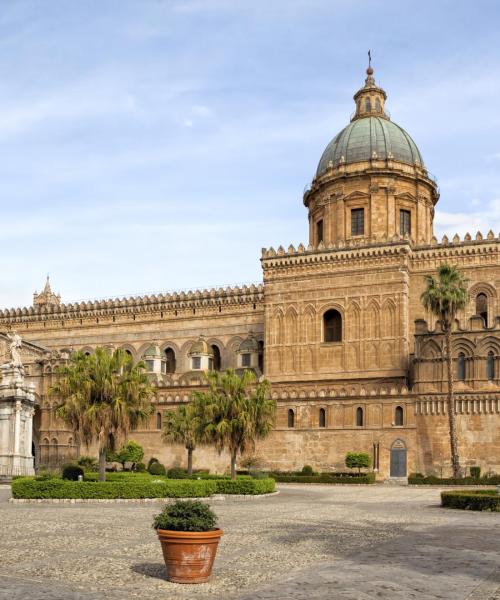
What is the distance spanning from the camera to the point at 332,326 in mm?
55375

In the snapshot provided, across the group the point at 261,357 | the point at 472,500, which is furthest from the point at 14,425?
the point at 472,500

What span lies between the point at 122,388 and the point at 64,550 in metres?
17.7

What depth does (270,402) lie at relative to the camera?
3775 cm

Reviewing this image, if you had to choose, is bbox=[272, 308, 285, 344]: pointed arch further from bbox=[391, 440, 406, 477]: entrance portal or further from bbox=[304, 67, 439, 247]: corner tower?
bbox=[391, 440, 406, 477]: entrance portal

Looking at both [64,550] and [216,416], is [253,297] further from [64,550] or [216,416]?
[64,550]

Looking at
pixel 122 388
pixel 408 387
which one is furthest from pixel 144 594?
pixel 408 387

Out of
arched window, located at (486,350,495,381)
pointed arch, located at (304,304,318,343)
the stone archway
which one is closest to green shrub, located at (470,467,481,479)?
the stone archway

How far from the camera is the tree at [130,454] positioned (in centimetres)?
5119

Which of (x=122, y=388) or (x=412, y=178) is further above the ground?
(x=412, y=178)

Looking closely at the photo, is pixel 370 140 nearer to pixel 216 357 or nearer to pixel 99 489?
pixel 216 357

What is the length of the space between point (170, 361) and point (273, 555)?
170ft

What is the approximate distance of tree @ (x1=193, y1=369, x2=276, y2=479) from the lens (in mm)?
36119

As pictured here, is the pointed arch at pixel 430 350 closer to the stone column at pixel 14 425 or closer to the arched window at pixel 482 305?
the arched window at pixel 482 305

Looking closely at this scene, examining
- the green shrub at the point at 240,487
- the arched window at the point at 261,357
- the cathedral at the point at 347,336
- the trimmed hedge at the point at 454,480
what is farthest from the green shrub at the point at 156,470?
the green shrub at the point at 240,487
